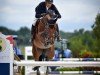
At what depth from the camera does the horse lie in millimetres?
7270

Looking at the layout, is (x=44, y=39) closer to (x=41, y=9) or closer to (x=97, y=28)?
(x=41, y=9)

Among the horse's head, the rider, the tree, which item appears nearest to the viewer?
the horse's head

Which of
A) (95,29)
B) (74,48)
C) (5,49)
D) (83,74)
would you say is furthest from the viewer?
(74,48)

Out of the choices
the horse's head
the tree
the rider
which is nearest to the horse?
the horse's head

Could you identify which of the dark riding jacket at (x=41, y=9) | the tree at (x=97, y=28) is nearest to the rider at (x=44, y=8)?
the dark riding jacket at (x=41, y=9)

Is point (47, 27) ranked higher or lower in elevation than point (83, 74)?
higher

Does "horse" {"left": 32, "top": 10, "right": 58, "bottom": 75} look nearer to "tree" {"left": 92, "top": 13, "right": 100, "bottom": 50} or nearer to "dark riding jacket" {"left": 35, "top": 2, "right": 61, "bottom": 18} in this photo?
"dark riding jacket" {"left": 35, "top": 2, "right": 61, "bottom": 18}

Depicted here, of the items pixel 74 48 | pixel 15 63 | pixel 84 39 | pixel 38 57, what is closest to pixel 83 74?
pixel 38 57

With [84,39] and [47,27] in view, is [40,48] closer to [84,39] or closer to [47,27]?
[47,27]

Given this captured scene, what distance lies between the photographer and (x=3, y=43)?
4.12 meters

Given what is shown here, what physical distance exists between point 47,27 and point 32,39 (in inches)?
14.0

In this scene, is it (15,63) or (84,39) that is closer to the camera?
(15,63)

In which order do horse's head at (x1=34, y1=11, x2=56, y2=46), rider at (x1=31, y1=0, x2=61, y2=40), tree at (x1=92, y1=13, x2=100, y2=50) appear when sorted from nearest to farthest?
horse's head at (x1=34, y1=11, x2=56, y2=46), rider at (x1=31, y1=0, x2=61, y2=40), tree at (x1=92, y1=13, x2=100, y2=50)

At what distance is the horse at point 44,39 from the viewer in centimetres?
727
